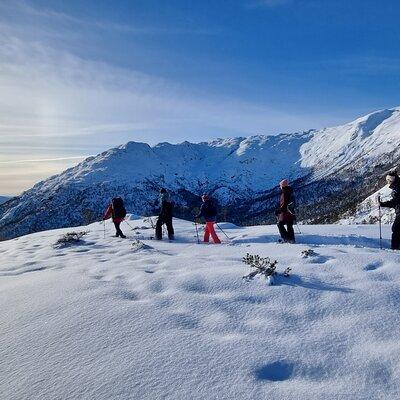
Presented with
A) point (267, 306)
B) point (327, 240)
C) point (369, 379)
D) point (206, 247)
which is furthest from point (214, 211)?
point (369, 379)

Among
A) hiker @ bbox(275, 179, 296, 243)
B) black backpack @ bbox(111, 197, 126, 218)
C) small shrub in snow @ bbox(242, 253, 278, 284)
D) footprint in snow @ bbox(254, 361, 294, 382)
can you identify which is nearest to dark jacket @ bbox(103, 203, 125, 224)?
black backpack @ bbox(111, 197, 126, 218)

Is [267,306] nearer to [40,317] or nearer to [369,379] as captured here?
[369,379]

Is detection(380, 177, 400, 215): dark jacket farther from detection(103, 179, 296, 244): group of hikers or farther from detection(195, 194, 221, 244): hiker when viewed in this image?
detection(195, 194, 221, 244): hiker

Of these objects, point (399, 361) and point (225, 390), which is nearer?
point (225, 390)

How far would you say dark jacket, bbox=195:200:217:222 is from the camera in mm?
15289

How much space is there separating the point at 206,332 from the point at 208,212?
10.1 metres

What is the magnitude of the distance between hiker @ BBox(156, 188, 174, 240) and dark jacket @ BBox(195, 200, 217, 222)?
1417 millimetres

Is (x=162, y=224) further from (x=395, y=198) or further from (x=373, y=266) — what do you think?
(x=373, y=266)

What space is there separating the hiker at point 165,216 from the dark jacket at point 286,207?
455 cm

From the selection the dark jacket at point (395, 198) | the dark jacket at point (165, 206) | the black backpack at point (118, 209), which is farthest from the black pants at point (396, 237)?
the black backpack at point (118, 209)

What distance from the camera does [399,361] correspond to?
14.9ft

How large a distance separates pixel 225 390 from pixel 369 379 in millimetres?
1558

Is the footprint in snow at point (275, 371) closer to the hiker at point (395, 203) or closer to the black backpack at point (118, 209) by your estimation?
the hiker at point (395, 203)

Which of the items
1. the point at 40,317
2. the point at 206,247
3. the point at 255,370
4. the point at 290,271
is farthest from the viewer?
the point at 206,247
